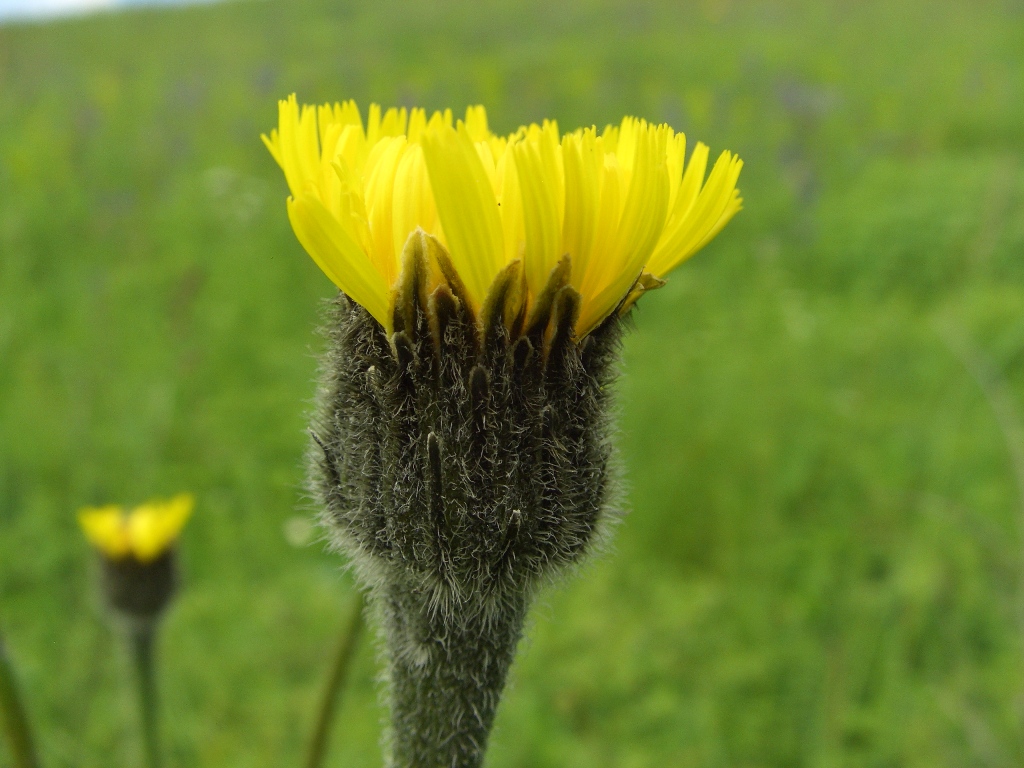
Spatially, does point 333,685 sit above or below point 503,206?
below

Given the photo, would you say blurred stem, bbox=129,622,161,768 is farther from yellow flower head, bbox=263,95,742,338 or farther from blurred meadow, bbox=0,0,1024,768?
yellow flower head, bbox=263,95,742,338

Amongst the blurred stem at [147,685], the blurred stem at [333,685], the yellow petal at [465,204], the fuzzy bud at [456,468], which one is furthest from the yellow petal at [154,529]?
the yellow petal at [465,204]

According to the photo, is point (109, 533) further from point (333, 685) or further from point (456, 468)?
point (456, 468)

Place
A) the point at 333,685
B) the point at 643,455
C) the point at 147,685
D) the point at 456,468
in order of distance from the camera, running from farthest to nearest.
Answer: the point at 643,455, the point at 147,685, the point at 333,685, the point at 456,468

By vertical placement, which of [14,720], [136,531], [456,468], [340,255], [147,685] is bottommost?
[136,531]

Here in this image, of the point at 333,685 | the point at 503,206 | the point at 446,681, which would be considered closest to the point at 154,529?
the point at 333,685

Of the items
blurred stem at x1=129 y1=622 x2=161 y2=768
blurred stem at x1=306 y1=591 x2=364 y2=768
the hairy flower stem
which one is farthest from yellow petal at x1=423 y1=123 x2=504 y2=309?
blurred stem at x1=129 y1=622 x2=161 y2=768

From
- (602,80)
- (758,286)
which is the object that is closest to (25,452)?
(758,286)
